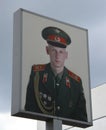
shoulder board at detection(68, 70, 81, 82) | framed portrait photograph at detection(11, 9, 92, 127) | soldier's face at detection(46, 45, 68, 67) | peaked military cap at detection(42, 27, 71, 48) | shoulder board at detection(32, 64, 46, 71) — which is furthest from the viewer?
shoulder board at detection(68, 70, 81, 82)

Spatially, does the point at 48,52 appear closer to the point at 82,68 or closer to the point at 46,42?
the point at 46,42

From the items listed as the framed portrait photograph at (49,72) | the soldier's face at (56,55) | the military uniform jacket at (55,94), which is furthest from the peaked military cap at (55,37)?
the military uniform jacket at (55,94)

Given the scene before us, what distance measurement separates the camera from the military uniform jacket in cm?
1336

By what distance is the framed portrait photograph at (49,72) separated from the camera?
43.6 ft

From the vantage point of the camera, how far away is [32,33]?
14.0 m

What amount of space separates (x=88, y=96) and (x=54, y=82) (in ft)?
4.12

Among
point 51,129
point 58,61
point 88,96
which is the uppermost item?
point 58,61

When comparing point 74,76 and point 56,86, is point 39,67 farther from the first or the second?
point 74,76

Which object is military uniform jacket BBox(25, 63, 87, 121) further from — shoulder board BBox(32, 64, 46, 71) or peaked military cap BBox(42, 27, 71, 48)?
peaked military cap BBox(42, 27, 71, 48)

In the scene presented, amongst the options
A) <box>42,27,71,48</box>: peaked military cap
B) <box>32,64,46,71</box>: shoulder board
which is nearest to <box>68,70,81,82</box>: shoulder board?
<box>42,27,71,48</box>: peaked military cap

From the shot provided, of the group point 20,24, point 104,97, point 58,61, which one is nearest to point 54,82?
point 58,61

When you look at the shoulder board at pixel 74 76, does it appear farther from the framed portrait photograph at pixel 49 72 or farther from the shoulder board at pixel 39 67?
the shoulder board at pixel 39 67

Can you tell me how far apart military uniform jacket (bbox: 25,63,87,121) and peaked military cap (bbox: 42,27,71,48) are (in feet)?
2.44

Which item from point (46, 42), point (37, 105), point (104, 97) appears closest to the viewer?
point (37, 105)
